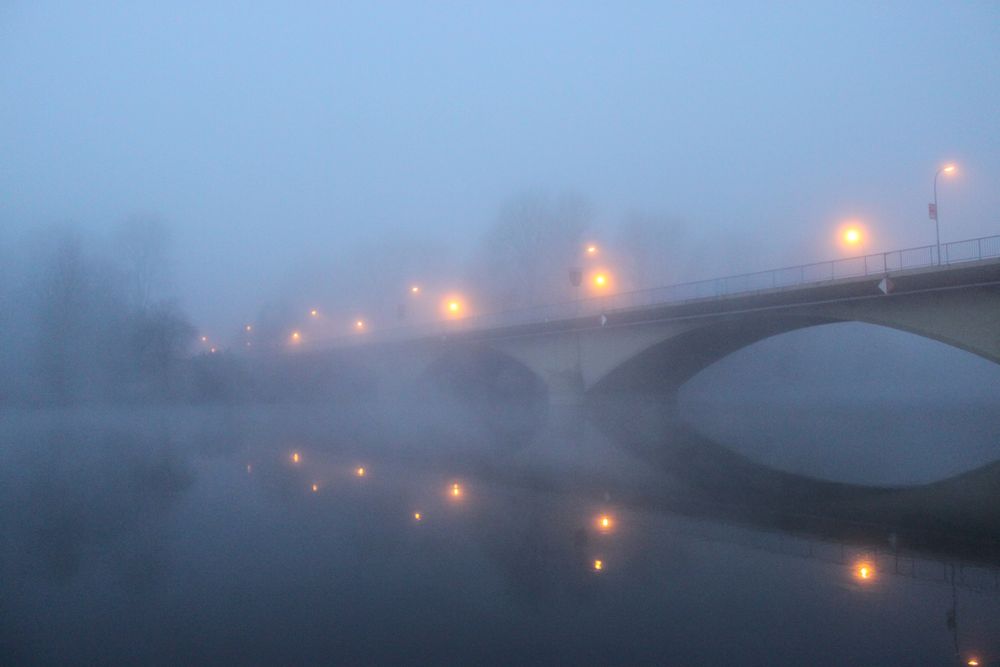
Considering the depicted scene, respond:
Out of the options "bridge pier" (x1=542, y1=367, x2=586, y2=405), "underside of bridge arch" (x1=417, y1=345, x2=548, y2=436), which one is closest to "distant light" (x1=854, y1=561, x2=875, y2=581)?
"bridge pier" (x1=542, y1=367, x2=586, y2=405)

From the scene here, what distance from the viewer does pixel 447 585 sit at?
8062 mm

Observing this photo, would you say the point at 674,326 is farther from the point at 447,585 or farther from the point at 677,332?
the point at 447,585

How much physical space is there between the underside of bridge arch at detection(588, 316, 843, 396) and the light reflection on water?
71.5ft

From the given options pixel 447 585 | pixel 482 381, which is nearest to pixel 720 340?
pixel 482 381

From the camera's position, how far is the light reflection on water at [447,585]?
630 cm

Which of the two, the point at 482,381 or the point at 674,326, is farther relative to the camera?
the point at 482,381

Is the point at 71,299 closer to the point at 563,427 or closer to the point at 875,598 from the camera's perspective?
the point at 563,427

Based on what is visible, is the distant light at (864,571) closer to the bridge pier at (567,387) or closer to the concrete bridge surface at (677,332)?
the concrete bridge surface at (677,332)

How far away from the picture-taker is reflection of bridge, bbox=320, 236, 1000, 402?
2405 centimetres

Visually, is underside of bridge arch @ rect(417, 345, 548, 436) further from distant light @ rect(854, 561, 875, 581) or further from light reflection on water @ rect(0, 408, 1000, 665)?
distant light @ rect(854, 561, 875, 581)

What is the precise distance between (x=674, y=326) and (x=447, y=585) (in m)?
29.3

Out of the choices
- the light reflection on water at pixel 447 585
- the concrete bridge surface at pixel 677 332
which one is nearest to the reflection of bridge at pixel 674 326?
the concrete bridge surface at pixel 677 332

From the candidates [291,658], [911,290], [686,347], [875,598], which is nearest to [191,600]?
[291,658]

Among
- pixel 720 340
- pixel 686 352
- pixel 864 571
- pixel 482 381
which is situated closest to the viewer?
pixel 864 571
